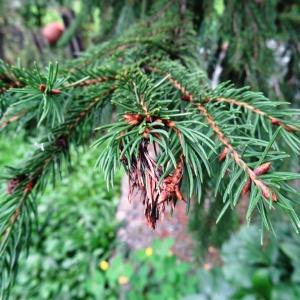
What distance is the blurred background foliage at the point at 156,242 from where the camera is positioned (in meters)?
0.86

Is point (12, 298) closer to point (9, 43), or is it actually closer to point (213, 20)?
point (9, 43)

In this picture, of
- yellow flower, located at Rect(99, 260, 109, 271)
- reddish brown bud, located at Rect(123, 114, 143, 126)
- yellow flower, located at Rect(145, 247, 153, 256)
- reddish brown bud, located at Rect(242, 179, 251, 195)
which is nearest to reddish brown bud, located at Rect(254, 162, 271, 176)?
reddish brown bud, located at Rect(242, 179, 251, 195)

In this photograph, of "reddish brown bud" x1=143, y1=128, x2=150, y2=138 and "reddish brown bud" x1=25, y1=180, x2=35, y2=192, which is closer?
"reddish brown bud" x1=143, y1=128, x2=150, y2=138

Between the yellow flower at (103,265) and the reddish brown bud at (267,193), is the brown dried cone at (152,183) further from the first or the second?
the yellow flower at (103,265)

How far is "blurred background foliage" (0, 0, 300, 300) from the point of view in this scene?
0.86 meters

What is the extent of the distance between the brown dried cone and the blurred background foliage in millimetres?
154

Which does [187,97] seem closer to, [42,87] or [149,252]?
[42,87]

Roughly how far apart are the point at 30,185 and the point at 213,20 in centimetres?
57

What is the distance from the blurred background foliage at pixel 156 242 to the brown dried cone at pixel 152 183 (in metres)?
0.15

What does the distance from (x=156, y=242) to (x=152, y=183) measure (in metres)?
1.89

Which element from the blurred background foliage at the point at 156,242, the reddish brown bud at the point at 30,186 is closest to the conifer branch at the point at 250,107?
the blurred background foliage at the point at 156,242

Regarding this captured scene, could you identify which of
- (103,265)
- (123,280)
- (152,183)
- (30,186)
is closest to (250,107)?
(152,183)

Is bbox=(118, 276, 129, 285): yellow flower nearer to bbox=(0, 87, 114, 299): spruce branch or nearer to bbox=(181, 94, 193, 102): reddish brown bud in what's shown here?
bbox=(0, 87, 114, 299): spruce branch

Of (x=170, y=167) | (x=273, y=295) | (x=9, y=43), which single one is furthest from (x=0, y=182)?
(x=273, y=295)
